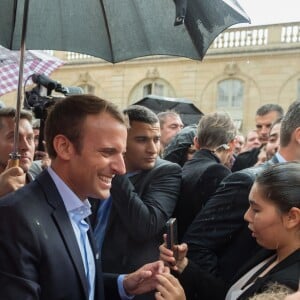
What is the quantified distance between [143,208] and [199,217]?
0.30 m

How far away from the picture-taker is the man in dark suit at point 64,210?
1576mm

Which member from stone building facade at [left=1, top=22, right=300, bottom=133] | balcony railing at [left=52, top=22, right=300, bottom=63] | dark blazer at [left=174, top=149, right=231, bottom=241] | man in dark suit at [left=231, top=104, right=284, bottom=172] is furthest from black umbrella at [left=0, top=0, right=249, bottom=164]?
stone building facade at [left=1, top=22, right=300, bottom=133]

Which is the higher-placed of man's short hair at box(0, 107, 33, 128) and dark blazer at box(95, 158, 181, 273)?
man's short hair at box(0, 107, 33, 128)

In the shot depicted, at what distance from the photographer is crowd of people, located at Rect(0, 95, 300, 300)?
1.65 m

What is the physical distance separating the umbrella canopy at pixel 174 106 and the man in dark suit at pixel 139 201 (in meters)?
4.34

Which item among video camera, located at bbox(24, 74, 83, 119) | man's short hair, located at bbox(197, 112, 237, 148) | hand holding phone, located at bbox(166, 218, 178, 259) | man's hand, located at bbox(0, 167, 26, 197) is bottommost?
hand holding phone, located at bbox(166, 218, 178, 259)

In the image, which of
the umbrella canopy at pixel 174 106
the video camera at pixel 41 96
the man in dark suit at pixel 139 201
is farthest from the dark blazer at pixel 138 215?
the umbrella canopy at pixel 174 106

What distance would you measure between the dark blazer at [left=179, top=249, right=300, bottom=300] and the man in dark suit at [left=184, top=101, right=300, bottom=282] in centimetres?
8

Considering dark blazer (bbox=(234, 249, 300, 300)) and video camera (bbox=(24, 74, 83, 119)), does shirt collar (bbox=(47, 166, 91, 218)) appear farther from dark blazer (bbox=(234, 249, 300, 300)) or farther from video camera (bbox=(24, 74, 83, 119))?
video camera (bbox=(24, 74, 83, 119))

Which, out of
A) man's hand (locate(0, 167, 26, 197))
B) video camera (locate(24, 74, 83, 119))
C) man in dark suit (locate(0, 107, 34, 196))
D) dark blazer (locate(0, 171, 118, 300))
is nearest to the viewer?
dark blazer (locate(0, 171, 118, 300))

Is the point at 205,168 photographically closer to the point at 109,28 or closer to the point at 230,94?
the point at 109,28

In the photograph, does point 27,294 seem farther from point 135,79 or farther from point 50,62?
point 135,79

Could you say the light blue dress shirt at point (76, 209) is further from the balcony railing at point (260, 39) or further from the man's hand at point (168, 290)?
the balcony railing at point (260, 39)

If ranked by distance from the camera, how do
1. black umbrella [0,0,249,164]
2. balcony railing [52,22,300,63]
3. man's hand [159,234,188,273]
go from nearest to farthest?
man's hand [159,234,188,273] → black umbrella [0,0,249,164] → balcony railing [52,22,300,63]
